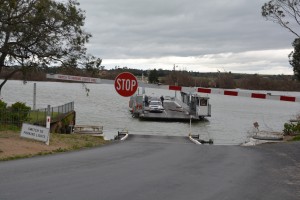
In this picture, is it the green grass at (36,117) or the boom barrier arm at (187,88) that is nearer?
the boom barrier arm at (187,88)

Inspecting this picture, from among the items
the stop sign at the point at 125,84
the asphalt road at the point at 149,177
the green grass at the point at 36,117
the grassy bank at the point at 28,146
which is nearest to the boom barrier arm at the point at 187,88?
the grassy bank at the point at 28,146

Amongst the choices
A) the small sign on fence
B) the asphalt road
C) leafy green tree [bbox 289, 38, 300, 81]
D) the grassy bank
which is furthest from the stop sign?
leafy green tree [bbox 289, 38, 300, 81]

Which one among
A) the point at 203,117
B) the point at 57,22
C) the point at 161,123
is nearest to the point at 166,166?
the point at 57,22

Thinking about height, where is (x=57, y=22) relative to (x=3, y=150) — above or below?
above

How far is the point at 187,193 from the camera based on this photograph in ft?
26.7

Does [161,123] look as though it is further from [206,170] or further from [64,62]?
[206,170]

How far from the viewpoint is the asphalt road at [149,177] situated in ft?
26.2

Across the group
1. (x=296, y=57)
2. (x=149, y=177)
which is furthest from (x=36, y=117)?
(x=296, y=57)

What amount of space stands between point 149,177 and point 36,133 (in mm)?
7139

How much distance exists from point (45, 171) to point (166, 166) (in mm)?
3152

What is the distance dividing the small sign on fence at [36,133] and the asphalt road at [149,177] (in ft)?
6.20

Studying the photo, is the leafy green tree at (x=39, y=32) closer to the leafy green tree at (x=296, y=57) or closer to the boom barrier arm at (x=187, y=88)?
the boom barrier arm at (x=187, y=88)

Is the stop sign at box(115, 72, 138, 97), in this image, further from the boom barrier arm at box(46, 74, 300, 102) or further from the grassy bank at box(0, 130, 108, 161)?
the boom barrier arm at box(46, 74, 300, 102)

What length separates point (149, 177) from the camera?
9.73 m
